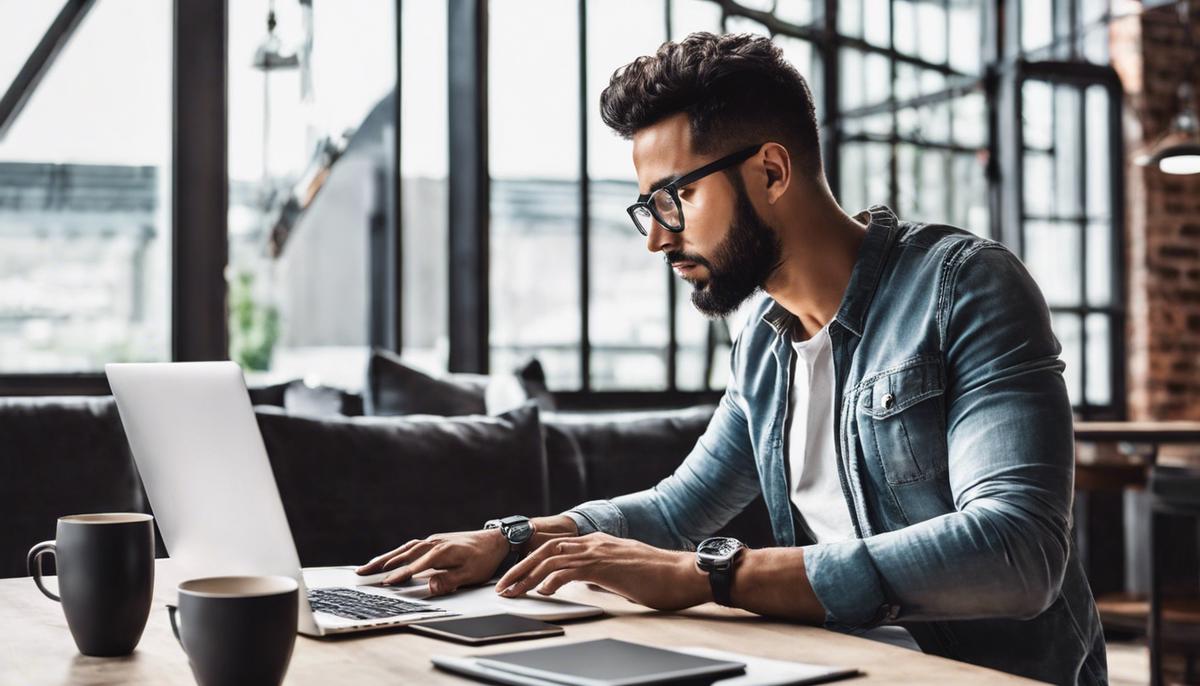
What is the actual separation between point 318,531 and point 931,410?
1.34 m

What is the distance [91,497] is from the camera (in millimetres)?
2334

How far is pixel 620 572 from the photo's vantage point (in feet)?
4.04

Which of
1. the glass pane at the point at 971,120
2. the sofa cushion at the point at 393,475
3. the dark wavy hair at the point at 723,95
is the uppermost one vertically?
the glass pane at the point at 971,120

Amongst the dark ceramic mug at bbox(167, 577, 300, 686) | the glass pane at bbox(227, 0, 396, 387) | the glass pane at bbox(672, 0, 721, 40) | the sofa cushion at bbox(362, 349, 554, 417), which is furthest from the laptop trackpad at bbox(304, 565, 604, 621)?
the glass pane at bbox(672, 0, 721, 40)

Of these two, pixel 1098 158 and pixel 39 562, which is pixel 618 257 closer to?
pixel 1098 158

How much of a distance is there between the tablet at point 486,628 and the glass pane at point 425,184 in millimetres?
3018

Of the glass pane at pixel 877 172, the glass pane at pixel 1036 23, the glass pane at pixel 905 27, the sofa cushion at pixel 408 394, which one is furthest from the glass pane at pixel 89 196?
the glass pane at pixel 1036 23

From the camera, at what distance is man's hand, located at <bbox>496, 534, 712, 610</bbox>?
1.22 metres

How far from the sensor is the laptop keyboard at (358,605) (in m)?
1.15

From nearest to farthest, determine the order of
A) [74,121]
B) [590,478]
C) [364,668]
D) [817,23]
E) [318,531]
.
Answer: [364,668] → [318,531] → [590,478] → [74,121] → [817,23]

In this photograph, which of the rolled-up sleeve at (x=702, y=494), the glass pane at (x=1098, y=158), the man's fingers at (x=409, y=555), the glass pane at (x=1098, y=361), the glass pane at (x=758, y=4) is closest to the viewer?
the man's fingers at (x=409, y=555)

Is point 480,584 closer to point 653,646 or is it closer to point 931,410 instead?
point 653,646

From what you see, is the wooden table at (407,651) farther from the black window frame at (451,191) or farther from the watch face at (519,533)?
the black window frame at (451,191)

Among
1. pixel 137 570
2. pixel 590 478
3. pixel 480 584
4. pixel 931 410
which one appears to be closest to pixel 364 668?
pixel 137 570
